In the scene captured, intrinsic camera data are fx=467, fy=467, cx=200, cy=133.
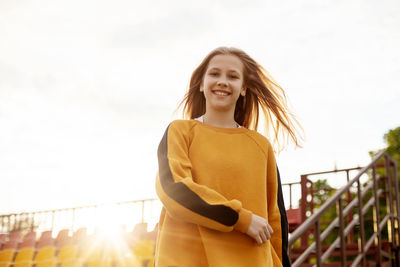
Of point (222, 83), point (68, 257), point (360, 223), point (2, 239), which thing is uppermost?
point (222, 83)

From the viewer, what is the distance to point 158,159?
1.64 meters

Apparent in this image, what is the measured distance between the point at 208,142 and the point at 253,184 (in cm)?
22

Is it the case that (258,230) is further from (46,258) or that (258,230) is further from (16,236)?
(16,236)

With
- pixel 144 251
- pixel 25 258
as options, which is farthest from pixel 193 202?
pixel 25 258

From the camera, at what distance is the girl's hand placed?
1.50 meters

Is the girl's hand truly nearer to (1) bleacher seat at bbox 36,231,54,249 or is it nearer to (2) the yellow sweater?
(2) the yellow sweater

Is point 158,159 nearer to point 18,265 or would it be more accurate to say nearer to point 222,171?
point 222,171

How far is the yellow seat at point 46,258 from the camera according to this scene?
7637 mm

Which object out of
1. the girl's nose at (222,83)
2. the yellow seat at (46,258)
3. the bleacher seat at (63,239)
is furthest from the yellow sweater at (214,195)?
the bleacher seat at (63,239)

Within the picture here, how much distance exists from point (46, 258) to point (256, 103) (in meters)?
6.80

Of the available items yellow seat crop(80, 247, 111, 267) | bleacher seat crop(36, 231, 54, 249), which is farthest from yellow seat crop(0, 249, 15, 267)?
yellow seat crop(80, 247, 111, 267)

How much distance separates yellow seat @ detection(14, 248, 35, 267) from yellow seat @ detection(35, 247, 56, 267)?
411 mm

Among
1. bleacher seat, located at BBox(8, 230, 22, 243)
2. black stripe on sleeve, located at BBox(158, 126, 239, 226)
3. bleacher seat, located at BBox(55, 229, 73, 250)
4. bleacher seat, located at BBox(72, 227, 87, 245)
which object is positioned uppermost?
black stripe on sleeve, located at BBox(158, 126, 239, 226)

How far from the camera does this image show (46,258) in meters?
7.77
